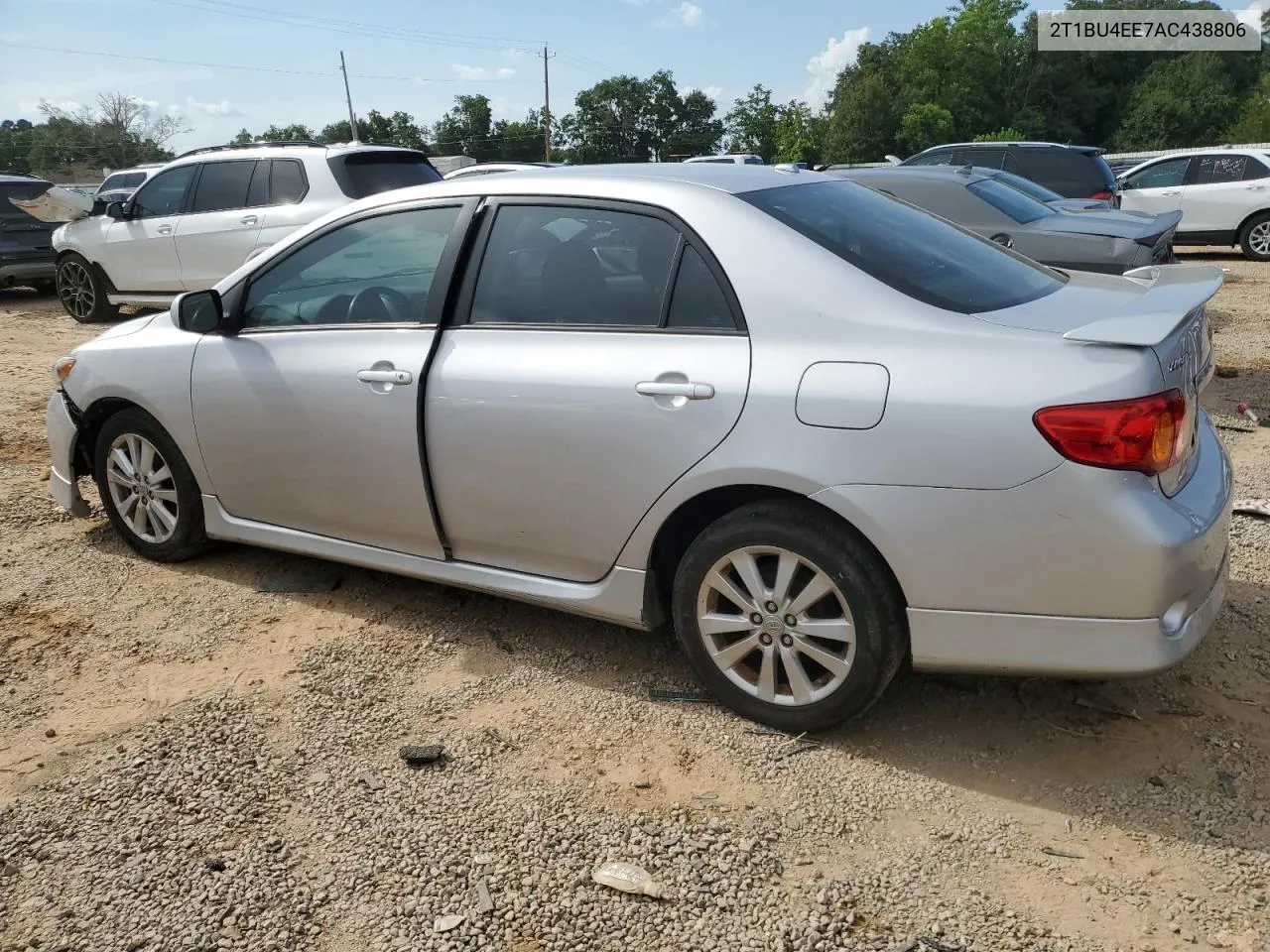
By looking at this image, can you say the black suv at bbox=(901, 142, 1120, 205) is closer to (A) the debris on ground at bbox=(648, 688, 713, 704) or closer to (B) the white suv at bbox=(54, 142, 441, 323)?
(B) the white suv at bbox=(54, 142, 441, 323)

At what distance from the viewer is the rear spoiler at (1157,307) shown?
257 cm

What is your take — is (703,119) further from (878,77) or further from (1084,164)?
(1084,164)

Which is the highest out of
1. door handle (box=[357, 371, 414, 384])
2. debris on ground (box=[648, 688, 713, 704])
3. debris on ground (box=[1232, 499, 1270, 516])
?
door handle (box=[357, 371, 414, 384])

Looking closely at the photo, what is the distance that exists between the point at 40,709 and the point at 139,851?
104 cm

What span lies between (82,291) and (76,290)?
11 centimetres

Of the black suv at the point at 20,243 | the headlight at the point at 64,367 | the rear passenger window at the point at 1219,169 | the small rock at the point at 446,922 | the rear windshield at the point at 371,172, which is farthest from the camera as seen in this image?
the rear passenger window at the point at 1219,169

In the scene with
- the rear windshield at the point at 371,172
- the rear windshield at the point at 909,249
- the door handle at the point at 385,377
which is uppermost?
the rear windshield at the point at 371,172

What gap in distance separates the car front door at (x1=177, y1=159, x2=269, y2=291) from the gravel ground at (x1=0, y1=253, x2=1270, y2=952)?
6513mm

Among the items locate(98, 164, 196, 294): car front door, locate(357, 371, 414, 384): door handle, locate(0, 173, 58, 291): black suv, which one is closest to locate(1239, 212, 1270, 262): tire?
locate(98, 164, 196, 294): car front door

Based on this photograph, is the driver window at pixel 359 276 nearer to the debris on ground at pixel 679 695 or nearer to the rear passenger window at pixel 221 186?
the debris on ground at pixel 679 695

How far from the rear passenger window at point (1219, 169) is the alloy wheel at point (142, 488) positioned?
15.4m

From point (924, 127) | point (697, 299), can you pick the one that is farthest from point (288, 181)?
point (924, 127)

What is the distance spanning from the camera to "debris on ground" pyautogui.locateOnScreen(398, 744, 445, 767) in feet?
9.96

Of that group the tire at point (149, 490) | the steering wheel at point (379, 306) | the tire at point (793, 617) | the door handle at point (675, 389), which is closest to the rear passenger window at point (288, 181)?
the tire at point (149, 490)
